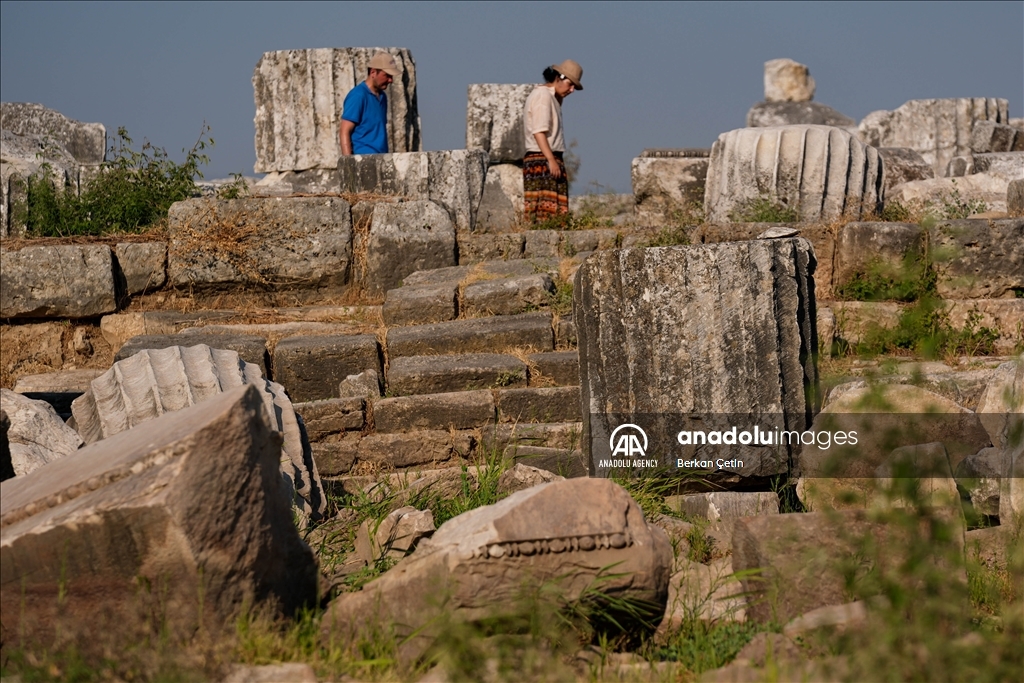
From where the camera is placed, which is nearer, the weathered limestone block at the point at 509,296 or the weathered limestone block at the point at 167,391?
the weathered limestone block at the point at 167,391

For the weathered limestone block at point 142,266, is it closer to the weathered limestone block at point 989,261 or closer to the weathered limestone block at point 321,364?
the weathered limestone block at point 321,364

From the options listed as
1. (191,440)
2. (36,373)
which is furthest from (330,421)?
(191,440)

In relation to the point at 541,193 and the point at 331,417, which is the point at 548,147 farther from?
the point at 331,417

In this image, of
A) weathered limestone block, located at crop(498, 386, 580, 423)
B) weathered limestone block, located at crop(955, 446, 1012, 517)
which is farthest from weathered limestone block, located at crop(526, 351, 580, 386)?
weathered limestone block, located at crop(955, 446, 1012, 517)

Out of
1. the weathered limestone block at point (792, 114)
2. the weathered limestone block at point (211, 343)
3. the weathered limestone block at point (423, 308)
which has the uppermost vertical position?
the weathered limestone block at point (792, 114)

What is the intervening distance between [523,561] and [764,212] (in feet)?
18.7

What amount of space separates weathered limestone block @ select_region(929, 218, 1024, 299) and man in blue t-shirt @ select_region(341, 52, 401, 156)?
15.4ft

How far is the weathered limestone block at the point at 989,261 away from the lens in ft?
22.9

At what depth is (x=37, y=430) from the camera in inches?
190

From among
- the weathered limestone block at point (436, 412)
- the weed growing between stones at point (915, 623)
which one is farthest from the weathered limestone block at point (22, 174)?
the weed growing between stones at point (915, 623)

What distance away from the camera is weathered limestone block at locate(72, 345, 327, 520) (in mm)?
4727

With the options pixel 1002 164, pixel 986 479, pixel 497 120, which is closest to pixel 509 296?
pixel 986 479

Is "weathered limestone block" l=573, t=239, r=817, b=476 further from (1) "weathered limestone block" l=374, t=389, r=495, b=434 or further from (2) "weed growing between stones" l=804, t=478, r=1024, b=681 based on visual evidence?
(2) "weed growing between stones" l=804, t=478, r=1024, b=681

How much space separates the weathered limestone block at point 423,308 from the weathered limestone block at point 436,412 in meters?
1.38
